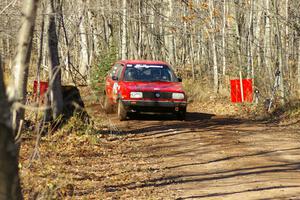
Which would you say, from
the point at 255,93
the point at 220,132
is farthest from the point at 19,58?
the point at 255,93

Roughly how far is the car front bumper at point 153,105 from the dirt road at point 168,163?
473mm

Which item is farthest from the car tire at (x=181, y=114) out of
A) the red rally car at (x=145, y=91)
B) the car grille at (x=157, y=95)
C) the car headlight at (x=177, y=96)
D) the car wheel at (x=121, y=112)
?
the car wheel at (x=121, y=112)

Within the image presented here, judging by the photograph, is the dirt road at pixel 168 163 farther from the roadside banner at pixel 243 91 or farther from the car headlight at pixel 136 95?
the roadside banner at pixel 243 91

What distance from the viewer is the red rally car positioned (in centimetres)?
1580

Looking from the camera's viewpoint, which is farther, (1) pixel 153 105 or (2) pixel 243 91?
(2) pixel 243 91

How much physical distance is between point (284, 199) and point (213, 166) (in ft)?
8.28

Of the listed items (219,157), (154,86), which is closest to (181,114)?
(154,86)

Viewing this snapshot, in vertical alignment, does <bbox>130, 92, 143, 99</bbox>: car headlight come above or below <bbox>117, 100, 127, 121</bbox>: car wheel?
above

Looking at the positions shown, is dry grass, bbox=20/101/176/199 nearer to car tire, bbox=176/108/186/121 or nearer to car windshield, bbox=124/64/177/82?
car tire, bbox=176/108/186/121

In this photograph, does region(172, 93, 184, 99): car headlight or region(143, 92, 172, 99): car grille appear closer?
region(143, 92, 172, 99): car grille

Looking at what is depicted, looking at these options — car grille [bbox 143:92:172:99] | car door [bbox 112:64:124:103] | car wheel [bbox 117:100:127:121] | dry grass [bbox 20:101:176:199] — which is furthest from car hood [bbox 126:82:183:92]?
dry grass [bbox 20:101:176:199]

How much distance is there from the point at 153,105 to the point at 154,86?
64cm

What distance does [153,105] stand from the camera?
1584 centimetres

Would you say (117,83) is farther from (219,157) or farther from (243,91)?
(219,157)
